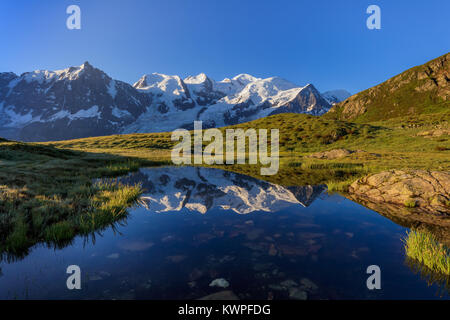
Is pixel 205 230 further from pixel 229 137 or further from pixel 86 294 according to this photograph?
pixel 229 137

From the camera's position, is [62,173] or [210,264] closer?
[210,264]

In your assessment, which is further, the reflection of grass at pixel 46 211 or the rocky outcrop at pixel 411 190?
the rocky outcrop at pixel 411 190

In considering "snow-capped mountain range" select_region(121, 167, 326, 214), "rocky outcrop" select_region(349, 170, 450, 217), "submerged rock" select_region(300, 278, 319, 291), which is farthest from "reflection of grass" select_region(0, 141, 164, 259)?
"rocky outcrop" select_region(349, 170, 450, 217)

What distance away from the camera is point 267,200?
14578mm

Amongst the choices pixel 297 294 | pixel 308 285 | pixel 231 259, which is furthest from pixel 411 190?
pixel 231 259

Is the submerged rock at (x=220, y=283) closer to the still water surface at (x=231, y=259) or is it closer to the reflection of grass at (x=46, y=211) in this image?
the still water surface at (x=231, y=259)

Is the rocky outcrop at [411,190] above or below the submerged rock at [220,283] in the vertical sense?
above

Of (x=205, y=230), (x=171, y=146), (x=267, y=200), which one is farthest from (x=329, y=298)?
(x=171, y=146)

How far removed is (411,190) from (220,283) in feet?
43.3

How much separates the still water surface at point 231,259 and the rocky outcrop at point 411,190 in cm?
297

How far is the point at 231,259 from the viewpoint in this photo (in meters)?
6.80

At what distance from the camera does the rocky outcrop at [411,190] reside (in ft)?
38.1

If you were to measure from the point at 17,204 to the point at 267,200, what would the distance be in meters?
13.5

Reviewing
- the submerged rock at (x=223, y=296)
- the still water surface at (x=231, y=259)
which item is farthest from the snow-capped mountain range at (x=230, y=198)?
the submerged rock at (x=223, y=296)
